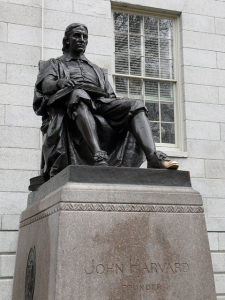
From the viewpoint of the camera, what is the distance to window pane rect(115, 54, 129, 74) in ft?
34.8

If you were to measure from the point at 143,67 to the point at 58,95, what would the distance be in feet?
17.8

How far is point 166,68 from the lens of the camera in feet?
35.9

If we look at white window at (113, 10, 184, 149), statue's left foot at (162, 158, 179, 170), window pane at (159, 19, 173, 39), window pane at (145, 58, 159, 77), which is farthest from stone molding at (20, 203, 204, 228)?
window pane at (159, 19, 173, 39)

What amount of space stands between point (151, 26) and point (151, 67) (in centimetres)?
95

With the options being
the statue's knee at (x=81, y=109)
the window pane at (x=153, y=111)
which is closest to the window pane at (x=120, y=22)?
the window pane at (x=153, y=111)

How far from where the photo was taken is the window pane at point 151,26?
11023 millimetres

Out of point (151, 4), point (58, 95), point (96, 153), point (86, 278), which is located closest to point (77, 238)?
point (86, 278)

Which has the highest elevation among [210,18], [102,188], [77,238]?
[210,18]

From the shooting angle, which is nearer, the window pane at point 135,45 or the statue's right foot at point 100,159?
the statue's right foot at point 100,159

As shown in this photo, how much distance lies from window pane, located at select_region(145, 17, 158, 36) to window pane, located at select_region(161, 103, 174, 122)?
5.38ft

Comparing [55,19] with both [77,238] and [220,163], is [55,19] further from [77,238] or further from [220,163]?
[77,238]

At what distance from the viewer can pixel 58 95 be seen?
5637 millimetres

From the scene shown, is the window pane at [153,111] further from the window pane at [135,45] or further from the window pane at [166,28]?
the window pane at [166,28]

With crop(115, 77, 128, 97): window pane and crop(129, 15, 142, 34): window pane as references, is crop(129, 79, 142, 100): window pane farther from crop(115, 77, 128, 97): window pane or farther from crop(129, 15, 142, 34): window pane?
crop(129, 15, 142, 34): window pane
